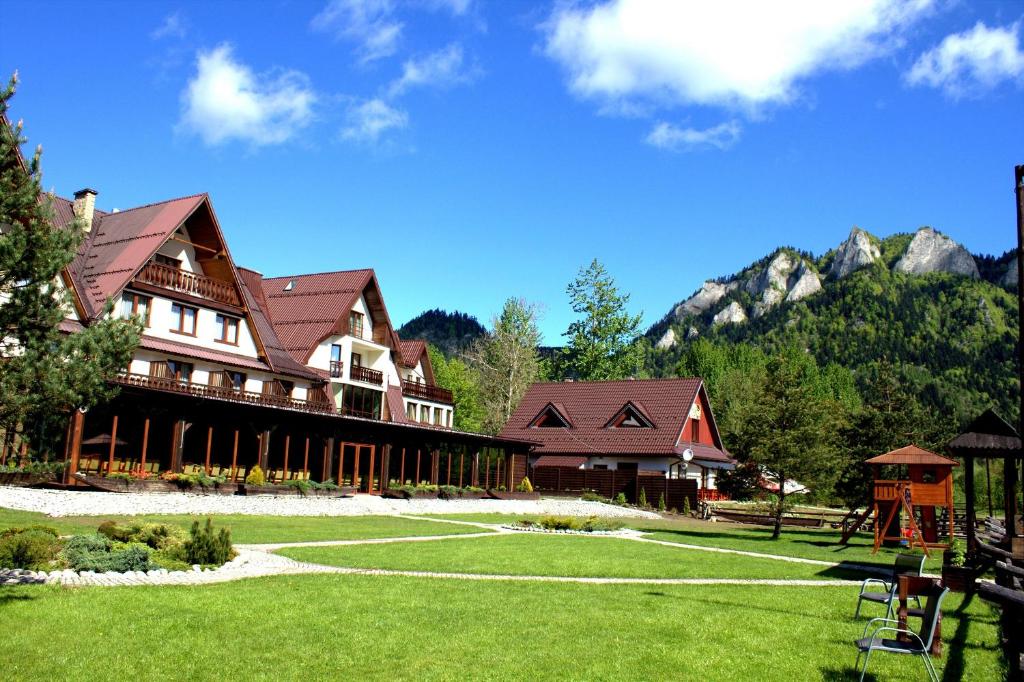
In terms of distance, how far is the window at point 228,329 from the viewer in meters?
38.4

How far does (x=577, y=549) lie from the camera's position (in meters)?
21.1

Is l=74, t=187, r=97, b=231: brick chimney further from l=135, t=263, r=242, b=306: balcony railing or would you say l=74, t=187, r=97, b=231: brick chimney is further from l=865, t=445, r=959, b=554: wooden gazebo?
l=865, t=445, r=959, b=554: wooden gazebo

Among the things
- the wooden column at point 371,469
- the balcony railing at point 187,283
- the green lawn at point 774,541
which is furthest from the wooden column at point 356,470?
the balcony railing at point 187,283

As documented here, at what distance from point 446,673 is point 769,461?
22657 mm

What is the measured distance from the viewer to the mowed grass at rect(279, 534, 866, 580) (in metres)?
16.5

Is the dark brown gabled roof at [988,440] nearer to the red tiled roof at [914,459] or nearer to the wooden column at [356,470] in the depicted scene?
the red tiled roof at [914,459]

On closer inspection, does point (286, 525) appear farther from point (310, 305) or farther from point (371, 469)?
point (310, 305)

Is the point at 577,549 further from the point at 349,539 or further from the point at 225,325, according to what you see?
the point at 225,325

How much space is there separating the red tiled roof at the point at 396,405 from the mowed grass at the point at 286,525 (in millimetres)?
21303

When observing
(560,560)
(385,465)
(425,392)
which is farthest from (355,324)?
(560,560)

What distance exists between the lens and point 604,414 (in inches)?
2160

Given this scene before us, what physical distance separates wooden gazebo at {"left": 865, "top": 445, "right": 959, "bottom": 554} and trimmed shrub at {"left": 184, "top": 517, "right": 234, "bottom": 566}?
18685 millimetres

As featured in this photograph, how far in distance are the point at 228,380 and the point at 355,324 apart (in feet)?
38.7

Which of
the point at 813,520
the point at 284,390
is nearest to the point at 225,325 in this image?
the point at 284,390
